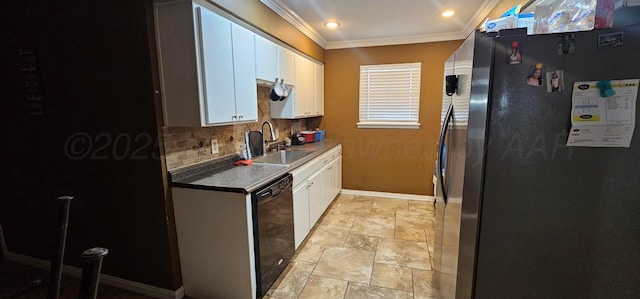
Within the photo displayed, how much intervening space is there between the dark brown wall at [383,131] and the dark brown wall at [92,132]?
2859 millimetres

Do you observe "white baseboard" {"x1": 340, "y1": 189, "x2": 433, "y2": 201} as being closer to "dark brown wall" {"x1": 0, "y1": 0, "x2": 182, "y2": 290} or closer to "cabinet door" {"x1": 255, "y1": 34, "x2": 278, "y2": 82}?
"cabinet door" {"x1": 255, "y1": 34, "x2": 278, "y2": 82}

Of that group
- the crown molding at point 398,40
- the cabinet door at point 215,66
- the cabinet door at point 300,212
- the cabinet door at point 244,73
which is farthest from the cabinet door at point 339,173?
the cabinet door at point 215,66

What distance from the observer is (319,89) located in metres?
4.07

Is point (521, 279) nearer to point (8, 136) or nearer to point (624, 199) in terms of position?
point (624, 199)

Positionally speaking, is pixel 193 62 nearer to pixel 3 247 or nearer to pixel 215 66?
pixel 215 66

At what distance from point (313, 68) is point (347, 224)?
2147 millimetres

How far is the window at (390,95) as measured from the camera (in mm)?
3910

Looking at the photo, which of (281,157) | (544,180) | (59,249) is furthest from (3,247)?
(544,180)

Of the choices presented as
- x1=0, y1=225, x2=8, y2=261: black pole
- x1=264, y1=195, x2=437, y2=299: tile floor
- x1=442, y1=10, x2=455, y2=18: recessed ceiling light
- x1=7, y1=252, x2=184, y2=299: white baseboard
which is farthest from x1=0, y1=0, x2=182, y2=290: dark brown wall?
x1=442, y1=10, x2=455, y2=18: recessed ceiling light

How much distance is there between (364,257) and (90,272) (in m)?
2.23

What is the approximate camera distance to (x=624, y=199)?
1118 mm

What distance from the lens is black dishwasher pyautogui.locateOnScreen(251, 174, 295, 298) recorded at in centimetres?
190

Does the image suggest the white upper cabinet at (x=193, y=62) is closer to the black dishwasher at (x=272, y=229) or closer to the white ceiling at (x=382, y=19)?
the black dishwasher at (x=272, y=229)

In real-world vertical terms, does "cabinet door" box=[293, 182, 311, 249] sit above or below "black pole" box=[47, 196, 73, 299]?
below
